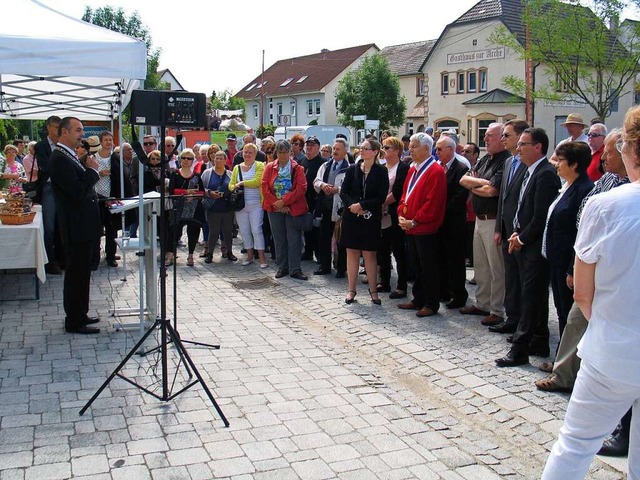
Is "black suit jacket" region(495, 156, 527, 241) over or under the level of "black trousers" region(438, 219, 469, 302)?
over

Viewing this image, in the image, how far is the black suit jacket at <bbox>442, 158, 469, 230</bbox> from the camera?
7.64 m

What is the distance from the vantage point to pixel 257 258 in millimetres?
11344

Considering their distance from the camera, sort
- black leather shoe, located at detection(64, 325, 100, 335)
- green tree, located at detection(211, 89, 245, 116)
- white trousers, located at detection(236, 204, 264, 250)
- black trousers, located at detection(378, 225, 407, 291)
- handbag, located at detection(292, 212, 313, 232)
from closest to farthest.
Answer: black leather shoe, located at detection(64, 325, 100, 335) < black trousers, located at detection(378, 225, 407, 291) < handbag, located at detection(292, 212, 313, 232) < white trousers, located at detection(236, 204, 264, 250) < green tree, located at detection(211, 89, 245, 116)

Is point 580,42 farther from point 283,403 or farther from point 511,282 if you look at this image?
point 283,403

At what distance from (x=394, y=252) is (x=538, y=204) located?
9.99 feet

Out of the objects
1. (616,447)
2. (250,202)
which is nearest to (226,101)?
(250,202)

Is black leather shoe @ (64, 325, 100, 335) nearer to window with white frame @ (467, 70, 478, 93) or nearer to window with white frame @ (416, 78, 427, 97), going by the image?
window with white frame @ (467, 70, 478, 93)

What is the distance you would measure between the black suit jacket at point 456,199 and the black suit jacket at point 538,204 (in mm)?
1762

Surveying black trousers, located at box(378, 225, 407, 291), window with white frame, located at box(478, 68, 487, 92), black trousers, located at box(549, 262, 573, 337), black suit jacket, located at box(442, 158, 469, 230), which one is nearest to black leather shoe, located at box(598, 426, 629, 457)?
black trousers, located at box(549, 262, 573, 337)

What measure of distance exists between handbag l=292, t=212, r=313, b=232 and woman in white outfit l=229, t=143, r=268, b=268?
96cm

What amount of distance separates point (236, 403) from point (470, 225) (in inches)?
221

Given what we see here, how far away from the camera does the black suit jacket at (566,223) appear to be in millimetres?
5203

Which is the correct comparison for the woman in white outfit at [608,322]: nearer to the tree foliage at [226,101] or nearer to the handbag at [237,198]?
the handbag at [237,198]

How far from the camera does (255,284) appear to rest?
9398 mm
